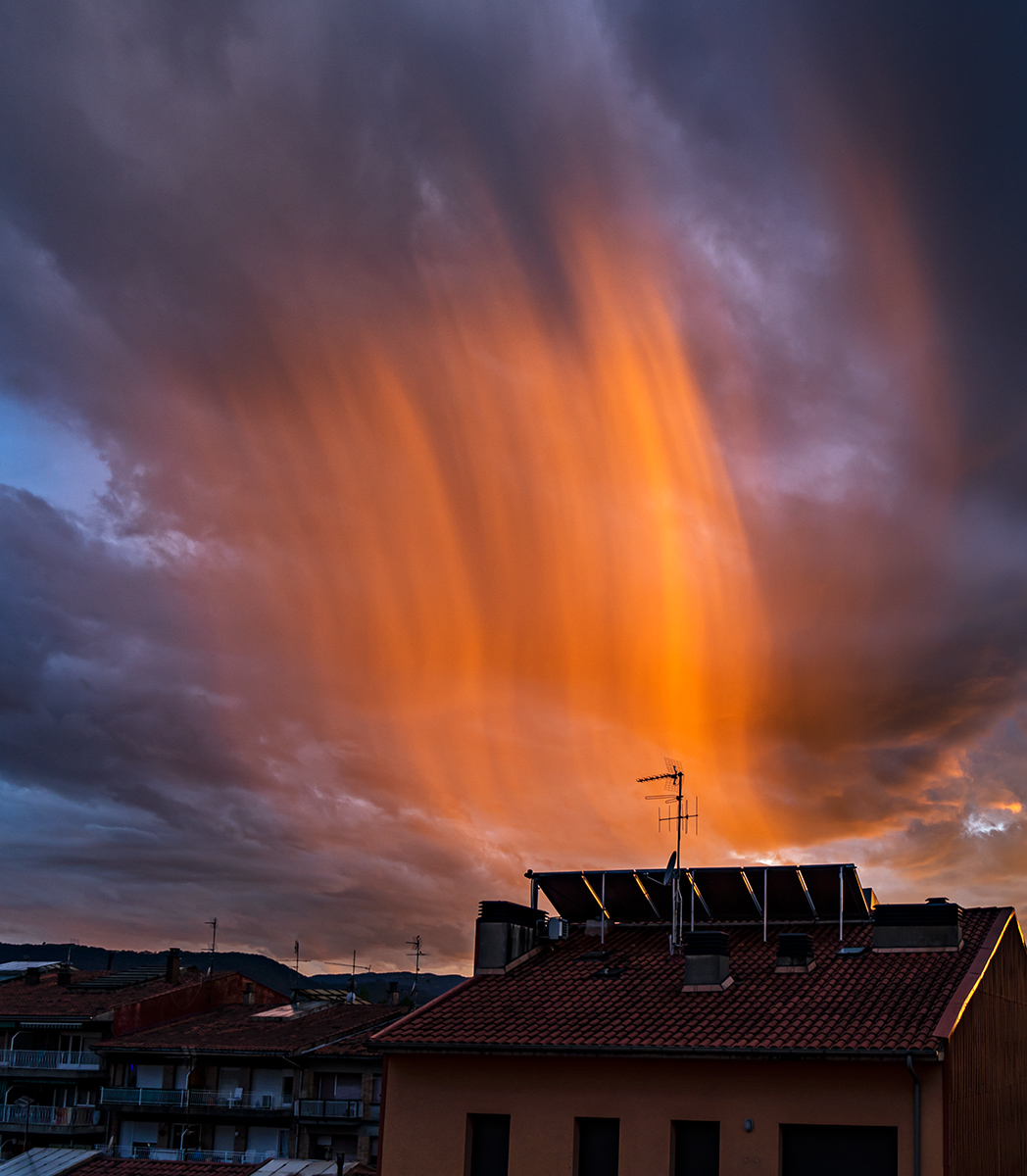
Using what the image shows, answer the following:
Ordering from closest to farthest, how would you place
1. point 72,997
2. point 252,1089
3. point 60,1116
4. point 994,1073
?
point 994,1073
point 252,1089
point 60,1116
point 72,997

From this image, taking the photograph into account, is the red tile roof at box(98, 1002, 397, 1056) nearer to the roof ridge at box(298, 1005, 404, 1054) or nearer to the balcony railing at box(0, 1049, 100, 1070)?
the roof ridge at box(298, 1005, 404, 1054)

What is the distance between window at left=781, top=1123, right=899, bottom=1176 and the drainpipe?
0.45 metres

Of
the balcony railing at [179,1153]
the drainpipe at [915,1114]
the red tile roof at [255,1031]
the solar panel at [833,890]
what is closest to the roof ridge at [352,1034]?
the red tile roof at [255,1031]

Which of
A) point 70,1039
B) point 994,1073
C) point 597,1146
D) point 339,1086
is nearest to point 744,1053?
point 597,1146

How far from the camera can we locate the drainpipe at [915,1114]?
2405 cm

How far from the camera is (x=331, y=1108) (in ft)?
186

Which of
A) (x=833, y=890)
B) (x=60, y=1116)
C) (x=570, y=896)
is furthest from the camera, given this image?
(x=60, y=1116)

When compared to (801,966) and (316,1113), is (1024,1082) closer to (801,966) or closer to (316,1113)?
(801,966)

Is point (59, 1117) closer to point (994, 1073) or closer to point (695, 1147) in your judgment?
point (695, 1147)

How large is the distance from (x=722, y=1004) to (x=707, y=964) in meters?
1.34

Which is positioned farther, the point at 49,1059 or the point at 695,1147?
the point at 49,1059

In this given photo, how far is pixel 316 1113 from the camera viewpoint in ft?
187

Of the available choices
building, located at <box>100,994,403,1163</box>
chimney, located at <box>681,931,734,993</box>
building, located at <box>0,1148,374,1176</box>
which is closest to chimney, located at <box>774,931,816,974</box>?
chimney, located at <box>681,931,734,993</box>

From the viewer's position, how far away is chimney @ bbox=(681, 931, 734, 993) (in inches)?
1152
